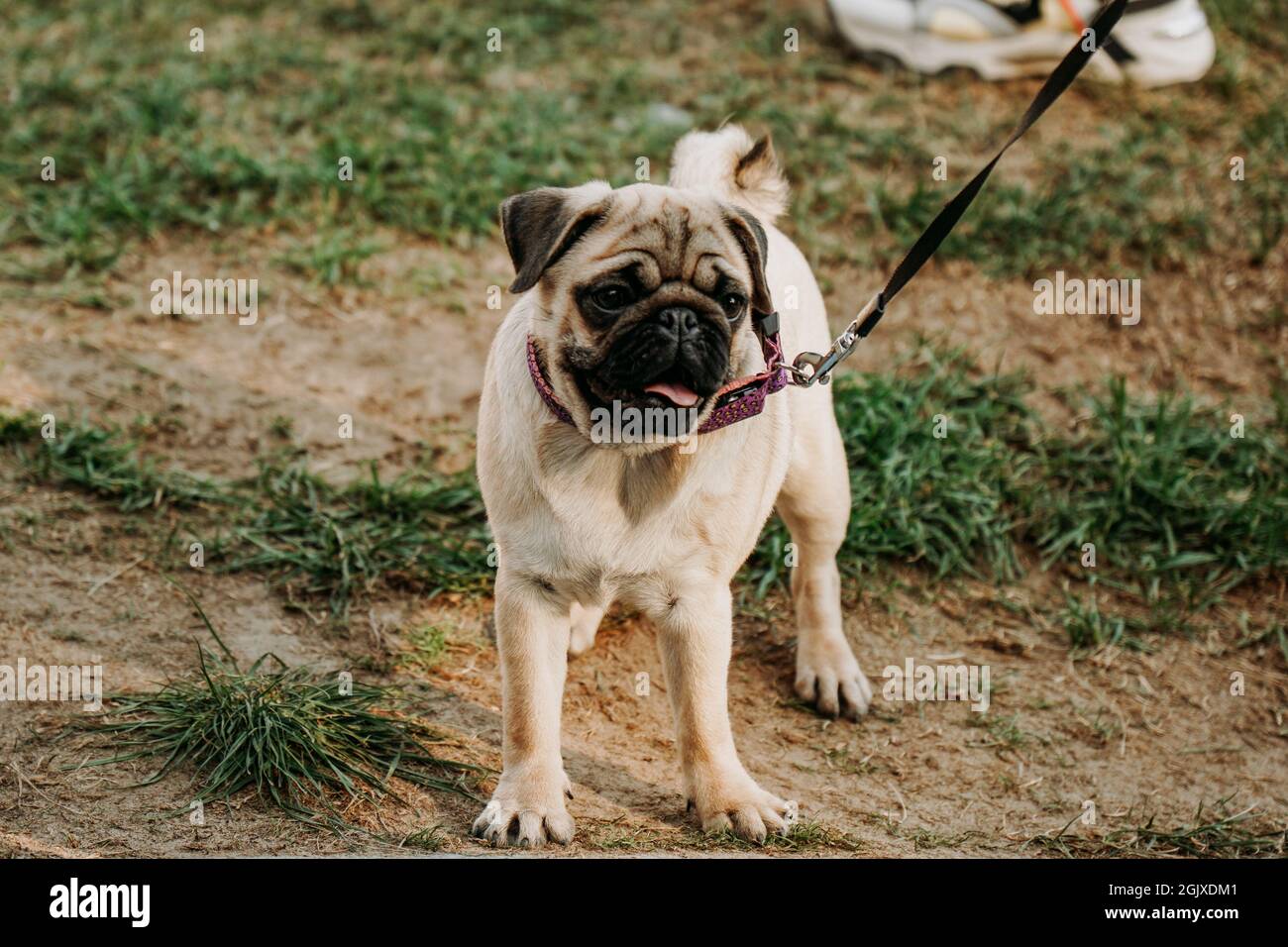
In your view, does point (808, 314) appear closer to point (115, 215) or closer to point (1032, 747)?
point (1032, 747)

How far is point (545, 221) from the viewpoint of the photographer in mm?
3723

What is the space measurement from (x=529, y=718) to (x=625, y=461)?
82 cm

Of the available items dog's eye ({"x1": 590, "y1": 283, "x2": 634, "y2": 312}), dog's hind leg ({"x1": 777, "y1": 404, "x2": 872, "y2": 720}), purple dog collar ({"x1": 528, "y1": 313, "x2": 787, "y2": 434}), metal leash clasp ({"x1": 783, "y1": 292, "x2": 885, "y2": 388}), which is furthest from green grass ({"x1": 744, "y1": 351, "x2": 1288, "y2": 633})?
dog's eye ({"x1": 590, "y1": 283, "x2": 634, "y2": 312})

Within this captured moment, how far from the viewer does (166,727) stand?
14.0ft

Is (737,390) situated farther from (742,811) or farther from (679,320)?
(742,811)

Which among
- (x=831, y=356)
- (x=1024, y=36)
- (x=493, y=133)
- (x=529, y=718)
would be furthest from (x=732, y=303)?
(x=1024, y=36)

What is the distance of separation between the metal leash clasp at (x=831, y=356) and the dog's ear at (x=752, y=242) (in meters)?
0.33

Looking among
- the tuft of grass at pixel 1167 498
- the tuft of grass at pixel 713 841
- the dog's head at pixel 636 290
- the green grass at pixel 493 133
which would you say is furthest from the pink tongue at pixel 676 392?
the green grass at pixel 493 133

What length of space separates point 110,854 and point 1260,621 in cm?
455

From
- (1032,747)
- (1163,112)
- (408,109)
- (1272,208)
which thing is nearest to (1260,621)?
(1032,747)

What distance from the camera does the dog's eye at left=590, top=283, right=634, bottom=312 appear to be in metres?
3.63

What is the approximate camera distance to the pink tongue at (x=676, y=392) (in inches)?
140

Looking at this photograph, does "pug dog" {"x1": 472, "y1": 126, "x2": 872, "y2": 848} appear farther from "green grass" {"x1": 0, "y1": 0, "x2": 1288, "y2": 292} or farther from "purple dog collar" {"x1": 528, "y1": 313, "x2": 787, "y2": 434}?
"green grass" {"x1": 0, "y1": 0, "x2": 1288, "y2": 292}

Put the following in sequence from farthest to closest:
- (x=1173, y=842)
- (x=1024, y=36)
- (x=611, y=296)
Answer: (x=1024, y=36)
(x=1173, y=842)
(x=611, y=296)
